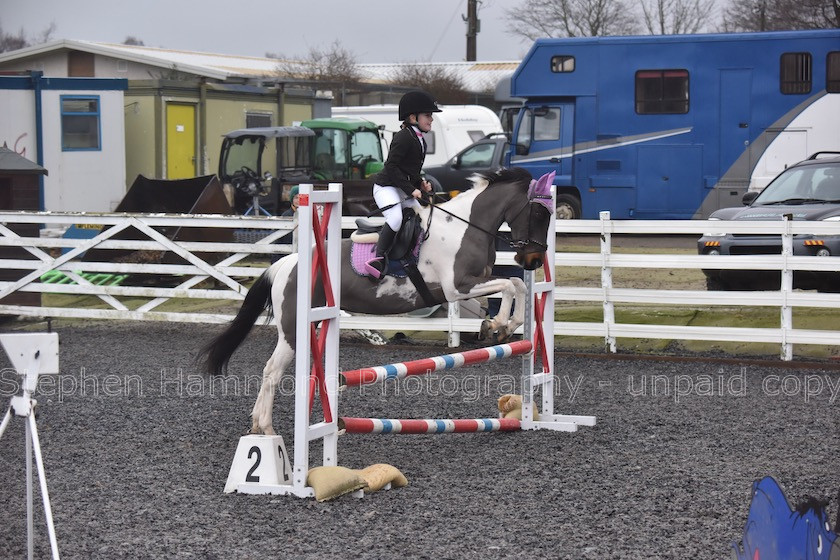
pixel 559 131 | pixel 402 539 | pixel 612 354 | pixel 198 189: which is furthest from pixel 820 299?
pixel 559 131

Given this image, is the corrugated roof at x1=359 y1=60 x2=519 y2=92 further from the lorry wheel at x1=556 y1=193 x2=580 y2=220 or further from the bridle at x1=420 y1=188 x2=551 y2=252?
the bridle at x1=420 y1=188 x2=551 y2=252

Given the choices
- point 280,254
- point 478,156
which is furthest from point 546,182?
point 478,156

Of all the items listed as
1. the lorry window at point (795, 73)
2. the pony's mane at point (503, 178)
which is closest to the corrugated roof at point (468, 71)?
the lorry window at point (795, 73)

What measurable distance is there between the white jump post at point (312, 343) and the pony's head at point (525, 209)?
6.02ft

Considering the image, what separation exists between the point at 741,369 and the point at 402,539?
6017mm

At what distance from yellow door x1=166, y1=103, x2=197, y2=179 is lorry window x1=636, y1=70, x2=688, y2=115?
10260 millimetres

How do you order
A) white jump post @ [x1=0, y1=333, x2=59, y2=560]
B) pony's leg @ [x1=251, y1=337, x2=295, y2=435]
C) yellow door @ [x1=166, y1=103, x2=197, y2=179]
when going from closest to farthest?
white jump post @ [x1=0, y1=333, x2=59, y2=560] → pony's leg @ [x1=251, y1=337, x2=295, y2=435] → yellow door @ [x1=166, y1=103, x2=197, y2=179]

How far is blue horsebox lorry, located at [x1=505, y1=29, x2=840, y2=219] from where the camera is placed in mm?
20266

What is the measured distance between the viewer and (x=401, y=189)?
312 inches

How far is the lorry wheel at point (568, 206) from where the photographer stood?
2179 centimetres

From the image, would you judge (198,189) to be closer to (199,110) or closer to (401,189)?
(199,110)

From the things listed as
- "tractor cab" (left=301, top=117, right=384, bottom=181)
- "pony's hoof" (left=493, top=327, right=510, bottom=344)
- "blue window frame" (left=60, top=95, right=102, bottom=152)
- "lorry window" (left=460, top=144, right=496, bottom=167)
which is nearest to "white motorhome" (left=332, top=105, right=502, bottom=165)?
"lorry window" (left=460, top=144, right=496, bottom=167)

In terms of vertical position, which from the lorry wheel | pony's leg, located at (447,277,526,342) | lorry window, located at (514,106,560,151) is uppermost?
lorry window, located at (514,106,560,151)

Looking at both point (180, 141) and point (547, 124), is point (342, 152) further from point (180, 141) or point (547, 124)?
point (547, 124)
